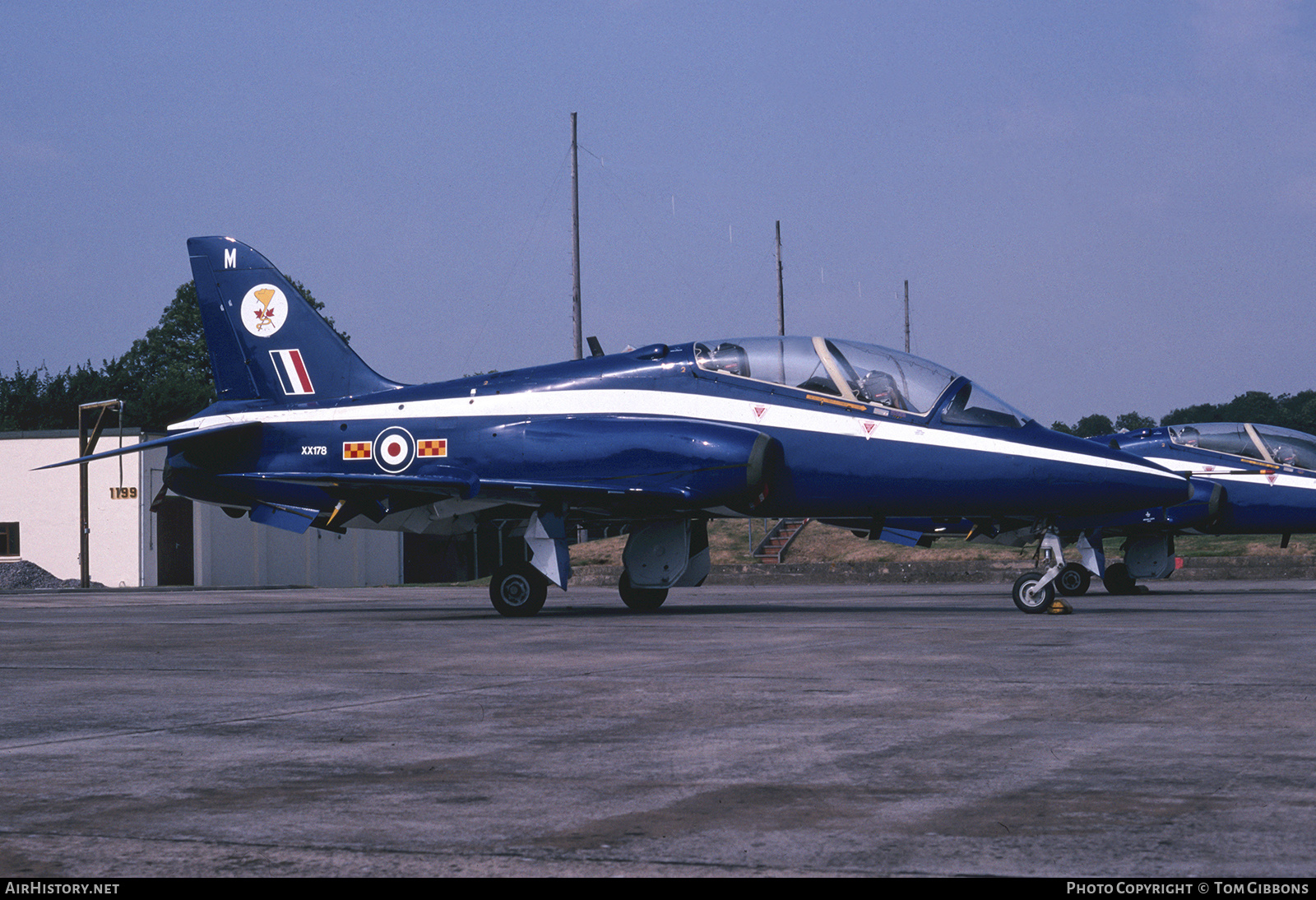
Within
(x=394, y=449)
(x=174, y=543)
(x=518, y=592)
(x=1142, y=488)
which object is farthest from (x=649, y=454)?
(x=174, y=543)

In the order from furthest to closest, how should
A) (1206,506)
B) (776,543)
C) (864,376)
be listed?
1. (776,543)
2. (1206,506)
3. (864,376)

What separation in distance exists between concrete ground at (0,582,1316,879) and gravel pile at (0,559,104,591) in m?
33.2

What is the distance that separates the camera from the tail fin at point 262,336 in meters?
18.8

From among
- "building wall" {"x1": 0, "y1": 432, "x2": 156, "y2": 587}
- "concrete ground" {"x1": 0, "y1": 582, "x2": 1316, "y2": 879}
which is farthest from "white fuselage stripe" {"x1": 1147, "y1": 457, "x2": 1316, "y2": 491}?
"building wall" {"x1": 0, "y1": 432, "x2": 156, "y2": 587}

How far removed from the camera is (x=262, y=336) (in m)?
19.1

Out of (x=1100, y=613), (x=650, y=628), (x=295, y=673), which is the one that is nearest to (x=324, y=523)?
(x=650, y=628)

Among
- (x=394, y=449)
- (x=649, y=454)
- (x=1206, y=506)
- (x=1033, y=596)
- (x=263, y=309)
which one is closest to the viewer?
(x=1033, y=596)

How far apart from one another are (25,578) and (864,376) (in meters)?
35.1

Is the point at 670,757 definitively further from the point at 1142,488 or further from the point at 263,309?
the point at 263,309

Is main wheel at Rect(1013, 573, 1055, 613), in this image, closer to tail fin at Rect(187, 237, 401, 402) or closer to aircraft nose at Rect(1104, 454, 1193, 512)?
aircraft nose at Rect(1104, 454, 1193, 512)

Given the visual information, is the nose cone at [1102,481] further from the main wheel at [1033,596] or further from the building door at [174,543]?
the building door at [174,543]

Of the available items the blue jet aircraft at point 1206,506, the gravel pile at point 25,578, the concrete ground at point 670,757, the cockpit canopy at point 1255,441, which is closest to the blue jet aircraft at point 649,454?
the concrete ground at point 670,757

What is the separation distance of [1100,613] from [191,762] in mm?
11736

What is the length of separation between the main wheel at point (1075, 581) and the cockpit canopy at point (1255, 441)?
2820 mm
